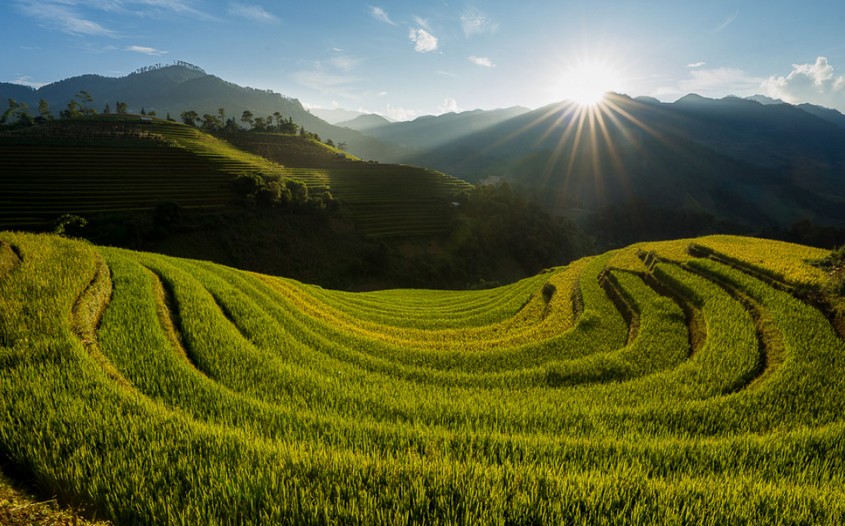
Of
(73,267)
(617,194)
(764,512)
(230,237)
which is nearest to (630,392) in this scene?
(764,512)

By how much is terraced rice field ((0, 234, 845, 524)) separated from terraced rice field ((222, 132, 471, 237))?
51244 mm

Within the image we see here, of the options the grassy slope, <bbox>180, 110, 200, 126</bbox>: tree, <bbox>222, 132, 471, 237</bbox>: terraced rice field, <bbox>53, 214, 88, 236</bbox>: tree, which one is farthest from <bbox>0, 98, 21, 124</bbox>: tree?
<bbox>53, 214, 88, 236</bbox>: tree

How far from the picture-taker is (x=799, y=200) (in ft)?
560

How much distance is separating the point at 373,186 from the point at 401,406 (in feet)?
264

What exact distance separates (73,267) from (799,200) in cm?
25563

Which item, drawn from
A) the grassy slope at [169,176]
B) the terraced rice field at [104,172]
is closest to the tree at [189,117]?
the grassy slope at [169,176]

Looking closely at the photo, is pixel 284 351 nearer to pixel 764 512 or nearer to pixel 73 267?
pixel 73 267

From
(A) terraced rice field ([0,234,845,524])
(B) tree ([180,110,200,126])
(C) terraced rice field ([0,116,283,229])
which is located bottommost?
(A) terraced rice field ([0,234,845,524])

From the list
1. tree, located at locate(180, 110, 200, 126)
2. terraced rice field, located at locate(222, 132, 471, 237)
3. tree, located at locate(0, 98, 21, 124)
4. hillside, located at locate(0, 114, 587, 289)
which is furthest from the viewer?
tree, located at locate(180, 110, 200, 126)

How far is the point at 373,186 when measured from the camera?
274ft

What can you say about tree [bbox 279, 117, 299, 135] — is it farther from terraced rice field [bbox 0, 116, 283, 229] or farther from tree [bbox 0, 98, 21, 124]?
tree [bbox 0, 98, 21, 124]

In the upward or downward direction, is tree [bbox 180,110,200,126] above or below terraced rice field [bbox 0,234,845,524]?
above

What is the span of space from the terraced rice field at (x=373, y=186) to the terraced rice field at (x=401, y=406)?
51.2 metres

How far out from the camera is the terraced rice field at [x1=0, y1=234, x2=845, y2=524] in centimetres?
354
